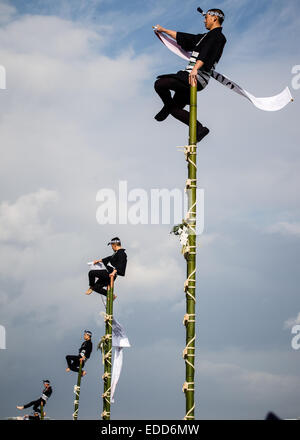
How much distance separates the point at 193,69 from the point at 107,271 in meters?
11.6

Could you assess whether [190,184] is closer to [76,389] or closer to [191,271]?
[191,271]

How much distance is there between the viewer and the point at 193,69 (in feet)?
31.1

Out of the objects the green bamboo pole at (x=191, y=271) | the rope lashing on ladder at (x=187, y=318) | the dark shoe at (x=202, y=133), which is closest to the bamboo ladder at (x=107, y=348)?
the dark shoe at (x=202, y=133)

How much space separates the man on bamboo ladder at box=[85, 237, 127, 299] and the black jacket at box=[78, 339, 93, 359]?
280 inches

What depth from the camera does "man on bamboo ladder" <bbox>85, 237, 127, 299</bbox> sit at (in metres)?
20.0

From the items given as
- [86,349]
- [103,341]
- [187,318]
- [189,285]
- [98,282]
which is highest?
[98,282]

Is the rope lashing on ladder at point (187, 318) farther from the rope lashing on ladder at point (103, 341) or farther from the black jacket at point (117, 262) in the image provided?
the rope lashing on ladder at point (103, 341)

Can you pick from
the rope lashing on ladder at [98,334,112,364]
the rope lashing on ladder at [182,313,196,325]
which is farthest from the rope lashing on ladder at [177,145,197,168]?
the rope lashing on ladder at [98,334,112,364]

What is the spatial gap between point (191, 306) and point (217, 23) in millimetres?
4923

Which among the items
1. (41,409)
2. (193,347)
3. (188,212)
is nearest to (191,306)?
(193,347)

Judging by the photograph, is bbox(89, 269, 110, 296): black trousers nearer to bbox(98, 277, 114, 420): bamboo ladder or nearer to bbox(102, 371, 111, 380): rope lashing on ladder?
bbox(98, 277, 114, 420): bamboo ladder

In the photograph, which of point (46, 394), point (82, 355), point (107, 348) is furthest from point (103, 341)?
point (46, 394)

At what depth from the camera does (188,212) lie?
908 centimetres
